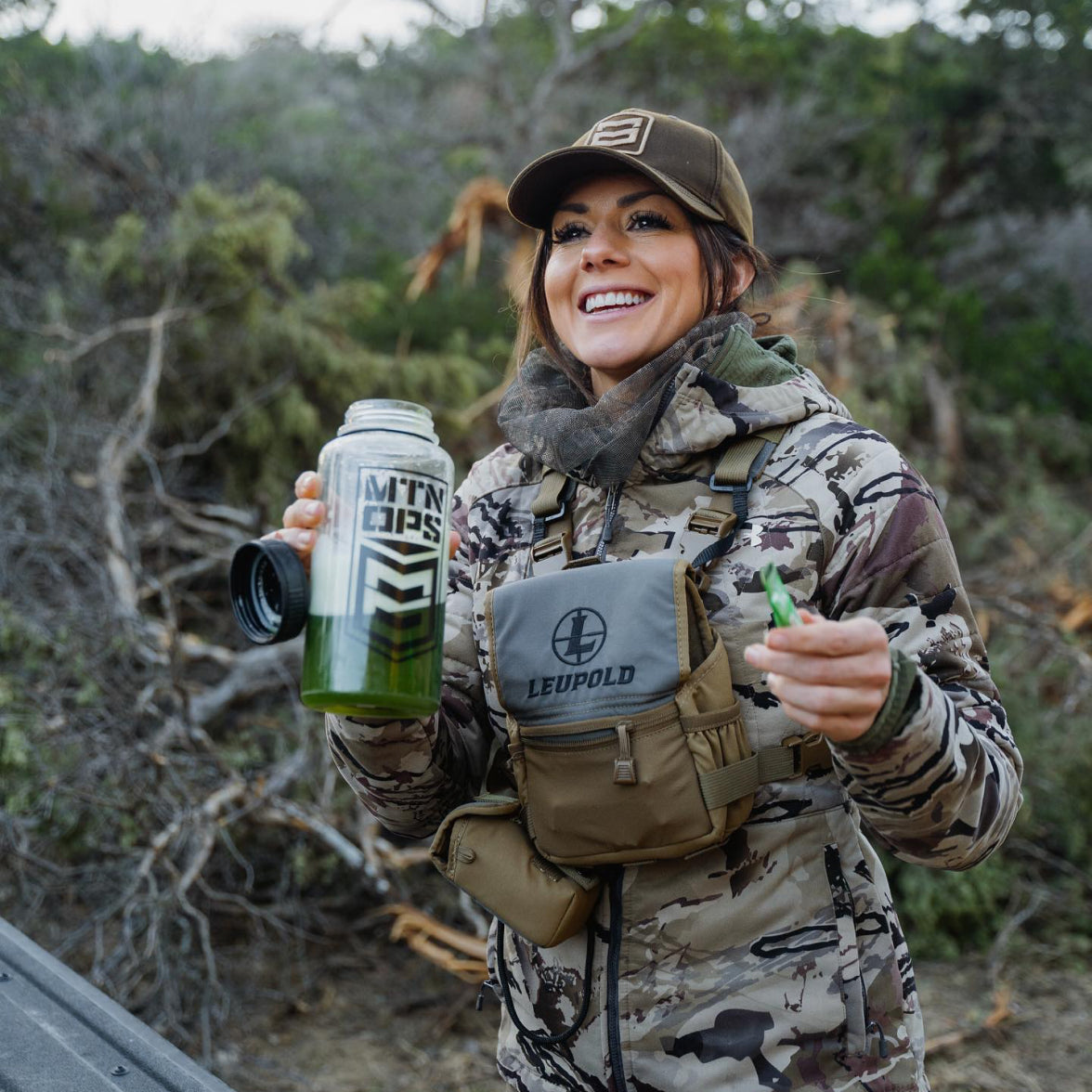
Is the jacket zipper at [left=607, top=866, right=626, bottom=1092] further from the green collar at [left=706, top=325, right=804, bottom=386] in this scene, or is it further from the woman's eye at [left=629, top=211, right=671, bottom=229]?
the woman's eye at [left=629, top=211, right=671, bottom=229]

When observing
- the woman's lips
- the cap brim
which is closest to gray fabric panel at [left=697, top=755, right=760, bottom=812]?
the woman's lips

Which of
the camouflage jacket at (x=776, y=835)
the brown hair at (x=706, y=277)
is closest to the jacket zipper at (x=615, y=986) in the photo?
the camouflage jacket at (x=776, y=835)

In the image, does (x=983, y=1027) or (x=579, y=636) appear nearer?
(x=579, y=636)

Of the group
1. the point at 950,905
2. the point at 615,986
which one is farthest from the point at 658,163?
the point at 950,905

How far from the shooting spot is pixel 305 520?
1.44 m

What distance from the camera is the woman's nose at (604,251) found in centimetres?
182

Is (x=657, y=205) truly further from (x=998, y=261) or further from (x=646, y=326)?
(x=998, y=261)

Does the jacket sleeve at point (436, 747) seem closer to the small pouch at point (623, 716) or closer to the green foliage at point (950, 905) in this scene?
the small pouch at point (623, 716)

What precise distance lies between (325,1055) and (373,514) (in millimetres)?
3093

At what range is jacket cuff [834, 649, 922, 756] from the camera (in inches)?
48.0

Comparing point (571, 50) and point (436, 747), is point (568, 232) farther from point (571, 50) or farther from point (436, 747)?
point (571, 50)

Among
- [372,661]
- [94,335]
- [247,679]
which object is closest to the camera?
[372,661]

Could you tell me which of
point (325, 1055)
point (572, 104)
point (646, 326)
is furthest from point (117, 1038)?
point (572, 104)

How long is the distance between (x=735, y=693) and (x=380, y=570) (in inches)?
22.4
